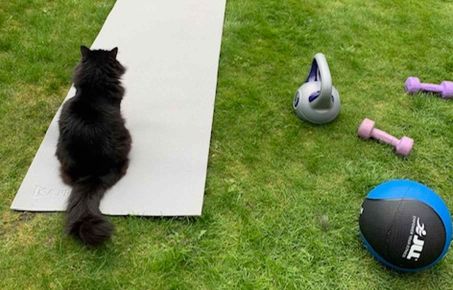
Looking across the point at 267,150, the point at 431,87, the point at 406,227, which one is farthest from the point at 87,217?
the point at 431,87

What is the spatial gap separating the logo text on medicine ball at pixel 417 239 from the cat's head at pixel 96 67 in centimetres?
206

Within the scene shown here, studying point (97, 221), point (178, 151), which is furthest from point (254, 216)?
point (97, 221)

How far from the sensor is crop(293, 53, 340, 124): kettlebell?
3.20m

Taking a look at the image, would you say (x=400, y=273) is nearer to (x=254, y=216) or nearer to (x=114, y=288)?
(x=254, y=216)

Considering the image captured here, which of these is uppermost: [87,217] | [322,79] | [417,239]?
[322,79]

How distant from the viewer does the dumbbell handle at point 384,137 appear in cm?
323

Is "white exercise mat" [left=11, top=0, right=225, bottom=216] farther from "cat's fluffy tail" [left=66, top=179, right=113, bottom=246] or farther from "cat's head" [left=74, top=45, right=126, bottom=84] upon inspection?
"cat's head" [left=74, top=45, right=126, bottom=84]

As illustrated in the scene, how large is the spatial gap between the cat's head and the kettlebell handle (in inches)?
55.5

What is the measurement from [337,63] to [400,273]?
2165mm

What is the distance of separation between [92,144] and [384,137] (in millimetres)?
2058

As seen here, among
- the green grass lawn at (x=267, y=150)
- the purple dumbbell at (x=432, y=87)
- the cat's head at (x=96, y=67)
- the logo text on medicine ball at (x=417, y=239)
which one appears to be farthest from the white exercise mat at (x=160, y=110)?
the purple dumbbell at (x=432, y=87)

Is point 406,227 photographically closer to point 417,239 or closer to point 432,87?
point 417,239

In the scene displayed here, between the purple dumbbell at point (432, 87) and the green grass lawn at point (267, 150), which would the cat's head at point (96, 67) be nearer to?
the green grass lawn at point (267, 150)

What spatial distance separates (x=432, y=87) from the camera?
3.72m
